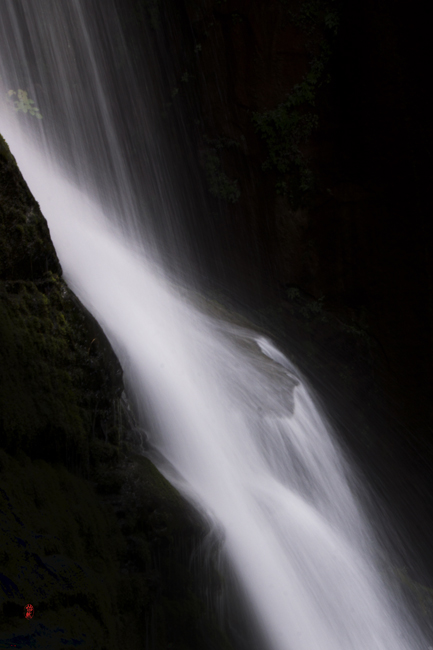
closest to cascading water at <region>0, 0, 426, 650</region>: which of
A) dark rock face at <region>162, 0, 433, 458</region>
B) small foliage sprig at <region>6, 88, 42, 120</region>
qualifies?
small foliage sprig at <region>6, 88, 42, 120</region>

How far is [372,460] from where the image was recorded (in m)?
7.55

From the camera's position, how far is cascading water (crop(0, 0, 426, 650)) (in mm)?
3219

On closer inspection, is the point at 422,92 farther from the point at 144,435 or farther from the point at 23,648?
the point at 23,648

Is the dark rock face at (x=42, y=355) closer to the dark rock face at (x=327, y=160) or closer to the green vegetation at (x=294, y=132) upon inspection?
the dark rock face at (x=327, y=160)

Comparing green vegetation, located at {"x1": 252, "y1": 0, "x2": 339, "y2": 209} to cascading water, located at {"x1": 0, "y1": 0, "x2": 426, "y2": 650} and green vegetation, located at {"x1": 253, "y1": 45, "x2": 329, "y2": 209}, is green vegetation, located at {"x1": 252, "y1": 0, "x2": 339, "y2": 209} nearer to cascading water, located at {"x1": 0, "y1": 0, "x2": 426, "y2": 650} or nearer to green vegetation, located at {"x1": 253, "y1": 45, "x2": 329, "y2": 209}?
green vegetation, located at {"x1": 253, "y1": 45, "x2": 329, "y2": 209}

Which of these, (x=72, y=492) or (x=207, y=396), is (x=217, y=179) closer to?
(x=207, y=396)

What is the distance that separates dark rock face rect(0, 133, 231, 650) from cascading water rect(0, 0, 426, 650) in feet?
1.66

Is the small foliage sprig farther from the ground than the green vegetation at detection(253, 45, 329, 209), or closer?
farther from the ground

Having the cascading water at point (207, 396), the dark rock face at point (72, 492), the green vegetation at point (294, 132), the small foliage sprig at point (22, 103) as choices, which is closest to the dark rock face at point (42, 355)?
the dark rock face at point (72, 492)

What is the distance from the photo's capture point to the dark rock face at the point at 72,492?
1.68 meters

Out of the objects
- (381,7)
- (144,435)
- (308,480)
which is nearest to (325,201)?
(381,7)

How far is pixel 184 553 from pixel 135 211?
5.84 metres

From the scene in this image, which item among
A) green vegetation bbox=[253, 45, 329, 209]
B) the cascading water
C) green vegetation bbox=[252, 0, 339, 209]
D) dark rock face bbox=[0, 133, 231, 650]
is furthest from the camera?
green vegetation bbox=[253, 45, 329, 209]

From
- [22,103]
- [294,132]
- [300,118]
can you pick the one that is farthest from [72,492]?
[300,118]
